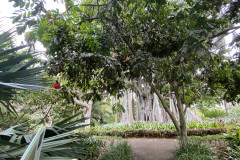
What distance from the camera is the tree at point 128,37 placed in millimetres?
2738

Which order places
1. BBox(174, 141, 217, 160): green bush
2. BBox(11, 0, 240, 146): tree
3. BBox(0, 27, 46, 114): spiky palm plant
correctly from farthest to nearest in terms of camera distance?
BBox(174, 141, 217, 160): green bush, BBox(11, 0, 240, 146): tree, BBox(0, 27, 46, 114): spiky palm plant

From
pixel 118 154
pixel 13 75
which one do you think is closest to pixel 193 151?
pixel 118 154

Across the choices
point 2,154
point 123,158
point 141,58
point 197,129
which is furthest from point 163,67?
point 197,129

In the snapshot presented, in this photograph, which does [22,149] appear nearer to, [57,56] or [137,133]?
[57,56]

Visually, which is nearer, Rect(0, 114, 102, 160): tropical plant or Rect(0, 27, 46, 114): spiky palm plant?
Rect(0, 114, 102, 160): tropical plant

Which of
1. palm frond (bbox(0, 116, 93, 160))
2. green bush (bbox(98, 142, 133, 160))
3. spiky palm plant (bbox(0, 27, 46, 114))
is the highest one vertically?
spiky palm plant (bbox(0, 27, 46, 114))

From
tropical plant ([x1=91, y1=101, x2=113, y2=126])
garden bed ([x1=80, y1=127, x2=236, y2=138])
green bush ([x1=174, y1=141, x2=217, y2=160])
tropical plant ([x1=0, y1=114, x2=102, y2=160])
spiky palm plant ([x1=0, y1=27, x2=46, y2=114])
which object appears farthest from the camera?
tropical plant ([x1=91, y1=101, x2=113, y2=126])

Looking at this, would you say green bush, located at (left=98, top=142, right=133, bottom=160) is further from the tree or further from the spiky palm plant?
the spiky palm plant

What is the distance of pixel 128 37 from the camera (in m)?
3.89

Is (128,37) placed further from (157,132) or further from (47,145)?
(157,132)

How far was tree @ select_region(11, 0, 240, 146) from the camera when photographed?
274cm

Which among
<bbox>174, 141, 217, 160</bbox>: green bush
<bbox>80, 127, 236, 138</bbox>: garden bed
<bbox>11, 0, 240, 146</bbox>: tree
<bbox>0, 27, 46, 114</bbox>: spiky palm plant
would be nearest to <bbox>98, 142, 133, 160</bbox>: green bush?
<bbox>174, 141, 217, 160</bbox>: green bush

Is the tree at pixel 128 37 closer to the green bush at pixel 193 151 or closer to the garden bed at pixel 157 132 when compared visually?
the green bush at pixel 193 151


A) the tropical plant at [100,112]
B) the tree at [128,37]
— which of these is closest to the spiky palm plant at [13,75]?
the tree at [128,37]
